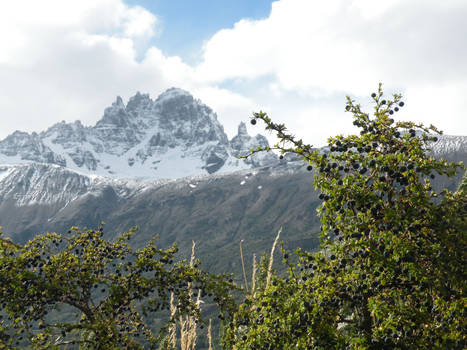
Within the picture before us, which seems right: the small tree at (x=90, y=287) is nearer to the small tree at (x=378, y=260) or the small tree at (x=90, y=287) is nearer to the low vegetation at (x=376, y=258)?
the low vegetation at (x=376, y=258)

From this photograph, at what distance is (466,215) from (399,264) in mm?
1312

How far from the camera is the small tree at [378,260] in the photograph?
547 centimetres

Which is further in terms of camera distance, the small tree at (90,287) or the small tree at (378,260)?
the small tree at (90,287)

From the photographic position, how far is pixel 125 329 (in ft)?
30.1

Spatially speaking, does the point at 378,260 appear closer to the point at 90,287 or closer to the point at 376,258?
the point at 376,258

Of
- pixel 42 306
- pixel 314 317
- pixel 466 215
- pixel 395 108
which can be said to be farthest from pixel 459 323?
pixel 42 306

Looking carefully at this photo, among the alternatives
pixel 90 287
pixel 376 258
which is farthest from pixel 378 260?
pixel 90 287

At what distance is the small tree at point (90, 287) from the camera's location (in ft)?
27.6

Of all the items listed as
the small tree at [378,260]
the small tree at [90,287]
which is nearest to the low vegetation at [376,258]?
the small tree at [378,260]

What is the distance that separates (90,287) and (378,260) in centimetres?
688

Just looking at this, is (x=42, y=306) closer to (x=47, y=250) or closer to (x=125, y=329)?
(x=47, y=250)

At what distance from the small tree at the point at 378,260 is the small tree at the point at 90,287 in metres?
3.10

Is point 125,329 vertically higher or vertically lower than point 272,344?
Answer: lower

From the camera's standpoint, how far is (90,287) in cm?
938
